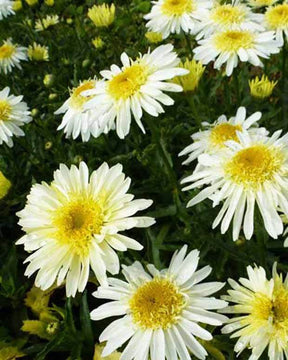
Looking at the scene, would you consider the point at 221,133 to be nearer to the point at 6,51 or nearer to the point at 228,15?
the point at 228,15

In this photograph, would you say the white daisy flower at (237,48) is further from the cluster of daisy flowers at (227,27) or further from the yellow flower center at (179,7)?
the yellow flower center at (179,7)

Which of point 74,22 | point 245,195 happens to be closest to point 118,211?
point 245,195

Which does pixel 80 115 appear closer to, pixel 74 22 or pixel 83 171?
pixel 83 171

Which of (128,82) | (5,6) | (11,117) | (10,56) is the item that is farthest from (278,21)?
(5,6)

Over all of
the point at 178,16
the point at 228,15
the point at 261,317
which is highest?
the point at 178,16

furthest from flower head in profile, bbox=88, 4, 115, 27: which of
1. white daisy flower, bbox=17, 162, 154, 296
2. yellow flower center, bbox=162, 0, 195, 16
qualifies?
white daisy flower, bbox=17, 162, 154, 296

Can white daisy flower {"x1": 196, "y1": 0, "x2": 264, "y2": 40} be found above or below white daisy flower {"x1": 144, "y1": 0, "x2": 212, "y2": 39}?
below

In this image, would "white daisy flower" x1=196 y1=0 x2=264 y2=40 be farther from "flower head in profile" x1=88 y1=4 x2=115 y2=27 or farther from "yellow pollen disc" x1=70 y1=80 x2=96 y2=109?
"flower head in profile" x1=88 y1=4 x2=115 y2=27

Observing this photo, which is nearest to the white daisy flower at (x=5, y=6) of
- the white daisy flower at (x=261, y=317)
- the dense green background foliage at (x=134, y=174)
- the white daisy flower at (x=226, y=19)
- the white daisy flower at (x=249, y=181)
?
the dense green background foliage at (x=134, y=174)
